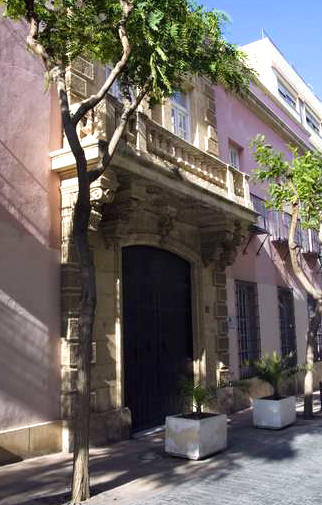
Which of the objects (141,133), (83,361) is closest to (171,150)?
(141,133)

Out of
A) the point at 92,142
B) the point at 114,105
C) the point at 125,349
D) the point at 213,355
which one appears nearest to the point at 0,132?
the point at 92,142

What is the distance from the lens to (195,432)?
7172 millimetres

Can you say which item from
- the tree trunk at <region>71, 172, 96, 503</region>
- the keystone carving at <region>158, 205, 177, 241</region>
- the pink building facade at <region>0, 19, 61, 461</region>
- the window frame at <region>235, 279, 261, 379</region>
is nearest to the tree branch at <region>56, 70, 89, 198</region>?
the tree trunk at <region>71, 172, 96, 503</region>

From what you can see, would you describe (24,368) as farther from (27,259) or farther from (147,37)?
(147,37)

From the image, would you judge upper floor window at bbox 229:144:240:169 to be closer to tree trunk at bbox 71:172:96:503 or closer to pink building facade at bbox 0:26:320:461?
pink building facade at bbox 0:26:320:461

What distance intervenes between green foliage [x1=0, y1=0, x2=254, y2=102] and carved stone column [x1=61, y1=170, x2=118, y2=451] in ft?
6.16

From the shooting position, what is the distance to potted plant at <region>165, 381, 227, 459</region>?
7.16 m

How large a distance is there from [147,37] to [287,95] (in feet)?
63.3

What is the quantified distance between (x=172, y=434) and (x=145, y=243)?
4.08 metres

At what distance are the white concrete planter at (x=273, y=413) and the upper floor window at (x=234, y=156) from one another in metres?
7.68

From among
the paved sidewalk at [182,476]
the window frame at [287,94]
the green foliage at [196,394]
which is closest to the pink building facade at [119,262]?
the paved sidewalk at [182,476]

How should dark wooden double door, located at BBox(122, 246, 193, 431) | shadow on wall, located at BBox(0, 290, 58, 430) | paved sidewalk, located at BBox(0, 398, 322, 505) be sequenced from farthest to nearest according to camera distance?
dark wooden double door, located at BBox(122, 246, 193, 431), shadow on wall, located at BBox(0, 290, 58, 430), paved sidewalk, located at BBox(0, 398, 322, 505)

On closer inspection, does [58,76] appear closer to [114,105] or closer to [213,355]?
[114,105]

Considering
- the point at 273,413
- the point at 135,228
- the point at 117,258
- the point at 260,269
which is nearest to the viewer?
the point at 117,258
